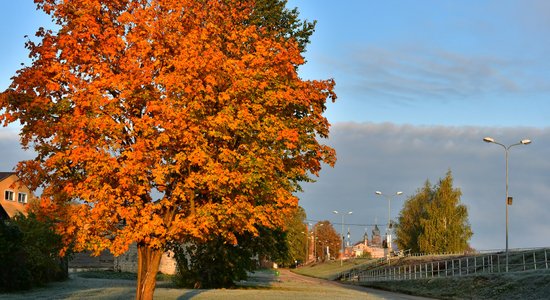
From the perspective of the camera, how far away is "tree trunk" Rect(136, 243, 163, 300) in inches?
873

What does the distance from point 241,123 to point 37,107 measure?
654 centimetres

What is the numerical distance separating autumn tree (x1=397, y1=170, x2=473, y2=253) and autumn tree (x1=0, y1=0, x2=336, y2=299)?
83.1 m

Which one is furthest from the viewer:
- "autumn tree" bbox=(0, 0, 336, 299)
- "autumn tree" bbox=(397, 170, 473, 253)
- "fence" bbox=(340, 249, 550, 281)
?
"autumn tree" bbox=(397, 170, 473, 253)

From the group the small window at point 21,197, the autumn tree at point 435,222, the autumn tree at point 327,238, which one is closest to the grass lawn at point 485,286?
the autumn tree at point 435,222

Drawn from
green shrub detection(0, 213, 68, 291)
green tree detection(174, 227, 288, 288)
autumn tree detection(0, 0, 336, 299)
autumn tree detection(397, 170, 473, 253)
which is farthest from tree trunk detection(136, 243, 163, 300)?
autumn tree detection(397, 170, 473, 253)

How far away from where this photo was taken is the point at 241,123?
19656 millimetres

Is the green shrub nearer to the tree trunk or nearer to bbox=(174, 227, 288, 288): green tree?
bbox=(174, 227, 288, 288): green tree

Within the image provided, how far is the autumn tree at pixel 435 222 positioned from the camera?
101 metres

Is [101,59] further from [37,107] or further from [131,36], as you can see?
[37,107]

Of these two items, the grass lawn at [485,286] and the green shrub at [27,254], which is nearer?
the grass lawn at [485,286]

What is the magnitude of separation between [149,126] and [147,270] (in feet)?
19.1

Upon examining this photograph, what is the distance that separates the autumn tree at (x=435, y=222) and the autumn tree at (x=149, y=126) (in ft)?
273

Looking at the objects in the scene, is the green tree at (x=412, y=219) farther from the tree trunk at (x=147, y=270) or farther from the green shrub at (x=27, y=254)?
the tree trunk at (x=147, y=270)

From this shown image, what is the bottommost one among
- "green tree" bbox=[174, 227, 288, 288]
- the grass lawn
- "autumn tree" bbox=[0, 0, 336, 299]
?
the grass lawn
